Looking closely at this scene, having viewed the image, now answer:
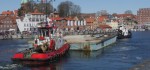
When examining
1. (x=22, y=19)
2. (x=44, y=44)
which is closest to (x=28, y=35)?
(x=22, y=19)

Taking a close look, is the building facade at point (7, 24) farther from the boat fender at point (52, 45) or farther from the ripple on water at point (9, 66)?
the ripple on water at point (9, 66)

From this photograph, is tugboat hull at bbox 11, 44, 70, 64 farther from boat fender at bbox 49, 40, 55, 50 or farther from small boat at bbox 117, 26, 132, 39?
small boat at bbox 117, 26, 132, 39

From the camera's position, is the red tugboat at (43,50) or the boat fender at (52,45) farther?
the boat fender at (52,45)

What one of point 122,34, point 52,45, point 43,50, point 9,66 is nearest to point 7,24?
point 122,34

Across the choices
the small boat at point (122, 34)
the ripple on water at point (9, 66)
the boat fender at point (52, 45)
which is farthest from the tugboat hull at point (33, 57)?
the small boat at point (122, 34)

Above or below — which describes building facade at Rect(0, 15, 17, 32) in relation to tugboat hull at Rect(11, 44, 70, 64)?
above

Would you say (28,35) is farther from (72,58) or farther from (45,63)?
(45,63)

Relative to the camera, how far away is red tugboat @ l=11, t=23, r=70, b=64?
5025 centimetres

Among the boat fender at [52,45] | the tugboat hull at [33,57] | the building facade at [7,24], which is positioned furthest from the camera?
the building facade at [7,24]

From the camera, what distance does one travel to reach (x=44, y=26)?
58.7 m

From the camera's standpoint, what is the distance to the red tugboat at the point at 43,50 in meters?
50.2

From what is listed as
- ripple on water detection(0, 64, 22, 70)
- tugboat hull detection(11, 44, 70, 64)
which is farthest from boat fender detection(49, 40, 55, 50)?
ripple on water detection(0, 64, 22, 70)

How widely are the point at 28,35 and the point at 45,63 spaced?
10817 centimetres

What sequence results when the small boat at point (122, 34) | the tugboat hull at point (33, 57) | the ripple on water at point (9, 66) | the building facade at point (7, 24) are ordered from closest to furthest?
the ripple on water at point (9, 66), the tugboat hull at point (33, 57), the small boat at point (122, 34), the building facade at point (7, 24)
